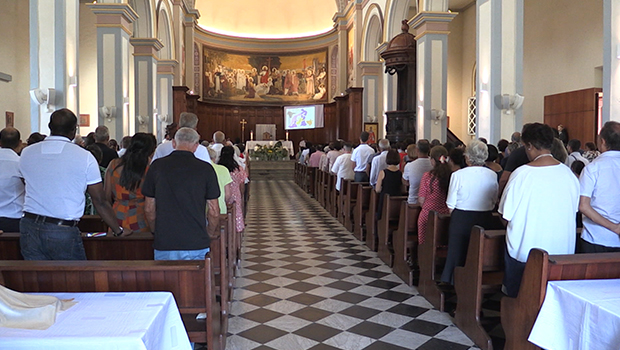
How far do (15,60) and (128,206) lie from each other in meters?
14.0

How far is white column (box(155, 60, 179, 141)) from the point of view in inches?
786

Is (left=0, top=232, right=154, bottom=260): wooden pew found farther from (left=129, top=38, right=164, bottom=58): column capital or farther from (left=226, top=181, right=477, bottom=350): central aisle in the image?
(left=129, top=38, right=164, bottom=58): column capital

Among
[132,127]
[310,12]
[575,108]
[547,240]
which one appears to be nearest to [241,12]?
[310,12]

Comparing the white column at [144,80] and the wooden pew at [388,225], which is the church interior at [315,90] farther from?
the wooden pew at [388,225]

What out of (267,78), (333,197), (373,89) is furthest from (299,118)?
(333,197)

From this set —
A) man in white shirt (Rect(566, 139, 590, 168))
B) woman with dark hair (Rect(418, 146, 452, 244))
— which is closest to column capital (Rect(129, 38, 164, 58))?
man in white shirt (Rect(566, 139, 590, 168))

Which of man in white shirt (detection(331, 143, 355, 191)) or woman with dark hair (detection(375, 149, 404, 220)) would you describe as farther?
man in white shirt (detection(331, 143, 355, 191))

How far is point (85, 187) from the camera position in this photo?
336 cm

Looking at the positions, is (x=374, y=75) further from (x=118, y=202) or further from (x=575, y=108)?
(x=118, y=202)

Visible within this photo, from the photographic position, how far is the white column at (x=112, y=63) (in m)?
11.4

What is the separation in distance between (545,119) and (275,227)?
34.9 feet

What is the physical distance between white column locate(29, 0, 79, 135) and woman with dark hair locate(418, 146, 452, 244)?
615 centimetres

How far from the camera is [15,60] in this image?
15617mm

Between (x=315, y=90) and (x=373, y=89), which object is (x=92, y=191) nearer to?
(x=373, y=89)
